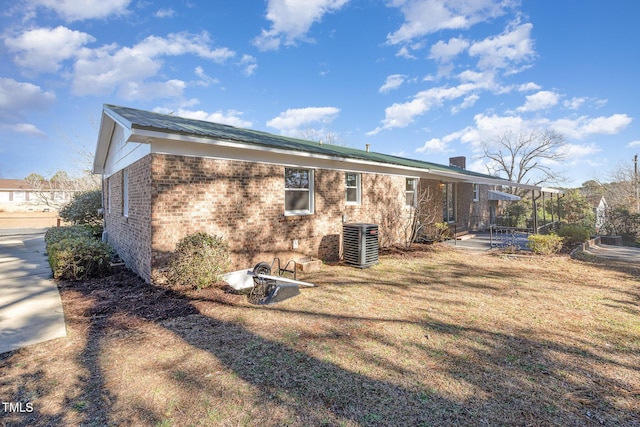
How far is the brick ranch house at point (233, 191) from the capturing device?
600 cm

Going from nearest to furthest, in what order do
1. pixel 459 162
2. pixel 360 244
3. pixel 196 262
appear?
pixel 196 262 → pixel 360 244 → pixel 459 162

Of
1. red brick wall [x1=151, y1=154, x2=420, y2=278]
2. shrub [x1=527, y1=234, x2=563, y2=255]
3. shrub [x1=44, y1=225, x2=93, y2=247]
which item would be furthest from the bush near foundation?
shrub [x1=527, y1=234, x2=563, y2=255]

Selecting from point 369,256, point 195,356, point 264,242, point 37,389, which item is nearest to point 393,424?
point 195,356

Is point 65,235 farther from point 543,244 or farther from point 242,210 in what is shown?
point 543,244

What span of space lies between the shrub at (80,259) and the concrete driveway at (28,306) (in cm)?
38

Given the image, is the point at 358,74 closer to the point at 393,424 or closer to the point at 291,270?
the point at 291,270

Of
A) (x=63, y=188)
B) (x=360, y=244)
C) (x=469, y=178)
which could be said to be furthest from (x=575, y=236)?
(x=63, y=188)

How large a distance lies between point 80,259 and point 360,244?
696 cm

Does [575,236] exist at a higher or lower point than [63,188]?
lower

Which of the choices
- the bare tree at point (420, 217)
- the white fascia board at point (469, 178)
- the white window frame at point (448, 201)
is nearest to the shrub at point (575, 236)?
the white fascia board at point (469, 178)

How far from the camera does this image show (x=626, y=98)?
21750 millimetres

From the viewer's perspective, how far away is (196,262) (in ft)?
19.0

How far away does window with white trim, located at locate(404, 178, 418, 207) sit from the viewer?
41.6 ft

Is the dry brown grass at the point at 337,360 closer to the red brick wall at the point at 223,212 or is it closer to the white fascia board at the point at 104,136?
the red brick wall at the point at 223,212
